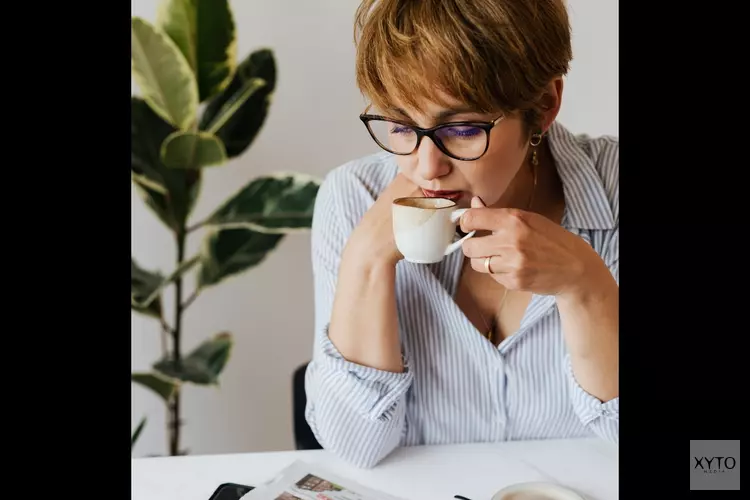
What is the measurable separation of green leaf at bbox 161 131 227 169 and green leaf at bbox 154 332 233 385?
52 centimetres

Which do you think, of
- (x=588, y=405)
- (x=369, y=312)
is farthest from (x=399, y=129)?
(x=588, y=405)

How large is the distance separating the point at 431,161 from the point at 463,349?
0.39 meters

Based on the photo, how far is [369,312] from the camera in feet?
3.61

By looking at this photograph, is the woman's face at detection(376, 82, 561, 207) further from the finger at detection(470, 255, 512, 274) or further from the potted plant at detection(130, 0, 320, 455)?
the potted plant at detection(130, 0, 320, 455)

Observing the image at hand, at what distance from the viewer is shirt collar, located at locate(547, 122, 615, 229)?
3.87 feet

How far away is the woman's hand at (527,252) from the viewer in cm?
93

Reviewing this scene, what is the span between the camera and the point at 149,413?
2338 mm
